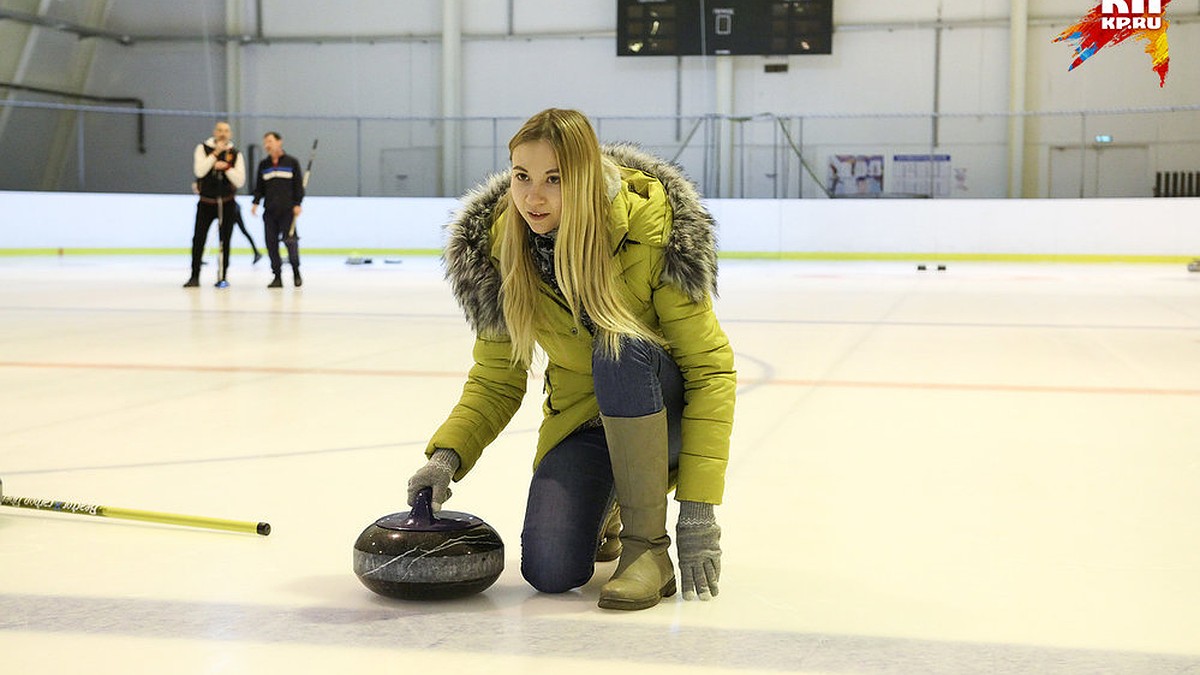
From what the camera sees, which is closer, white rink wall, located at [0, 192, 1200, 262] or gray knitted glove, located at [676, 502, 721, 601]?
gray knitted glove, located at [676, 502, 721, 601]

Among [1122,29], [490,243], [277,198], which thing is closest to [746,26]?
[1122,29]

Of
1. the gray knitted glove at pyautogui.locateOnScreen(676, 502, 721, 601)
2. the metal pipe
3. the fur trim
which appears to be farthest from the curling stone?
the metal pipe

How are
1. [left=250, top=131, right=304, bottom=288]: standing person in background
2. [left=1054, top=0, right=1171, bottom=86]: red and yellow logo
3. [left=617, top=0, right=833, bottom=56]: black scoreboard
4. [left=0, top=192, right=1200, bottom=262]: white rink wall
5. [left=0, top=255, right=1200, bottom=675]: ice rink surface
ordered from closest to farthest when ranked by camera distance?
[left=0, top=255, right=1200, bottom=675]: ice rink surface
[left=250, top=131, right=304, bottom=288]: standing person in background
[left=0, top=192, right=1200, bottom=262]: white rink wall
[left=1054, top=0, right=1171, bottom=86]: red and yellow logo
[left=617, top=0, right=833, bottom=56]: black scoreboard

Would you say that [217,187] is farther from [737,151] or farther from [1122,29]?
[1122,29]

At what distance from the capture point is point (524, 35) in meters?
20.5

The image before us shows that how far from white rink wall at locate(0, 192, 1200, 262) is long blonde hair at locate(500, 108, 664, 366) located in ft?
46.1

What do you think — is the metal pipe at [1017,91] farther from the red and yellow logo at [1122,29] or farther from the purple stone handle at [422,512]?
the purple stone handle at [422,512]

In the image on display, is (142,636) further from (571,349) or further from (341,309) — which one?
(341,309)

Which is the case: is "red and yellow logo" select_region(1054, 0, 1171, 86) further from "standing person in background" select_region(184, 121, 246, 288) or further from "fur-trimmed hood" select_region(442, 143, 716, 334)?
"fur-trimmed hood" select_region(442, 143, 716, 334)

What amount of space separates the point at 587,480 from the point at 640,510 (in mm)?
113

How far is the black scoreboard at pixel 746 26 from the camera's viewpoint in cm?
1873

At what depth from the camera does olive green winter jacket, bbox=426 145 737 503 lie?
2.15 meters

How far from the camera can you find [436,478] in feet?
7.14

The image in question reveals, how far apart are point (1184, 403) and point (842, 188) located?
1475 cm
